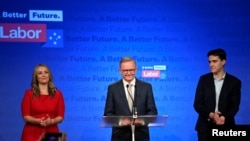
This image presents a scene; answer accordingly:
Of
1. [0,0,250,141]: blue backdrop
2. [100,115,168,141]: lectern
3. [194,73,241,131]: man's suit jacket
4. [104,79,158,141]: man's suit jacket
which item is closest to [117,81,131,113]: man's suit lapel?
[104,79,158,141]: man's suit jacket

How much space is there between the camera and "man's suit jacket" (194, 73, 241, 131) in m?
5.28

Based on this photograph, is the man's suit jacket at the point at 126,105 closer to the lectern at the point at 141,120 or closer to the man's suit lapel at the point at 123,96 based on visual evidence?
the man's suit lapel at the point at 123,96

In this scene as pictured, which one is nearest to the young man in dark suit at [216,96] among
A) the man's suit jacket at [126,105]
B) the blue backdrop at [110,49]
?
the man's suit jacket at [126,105]

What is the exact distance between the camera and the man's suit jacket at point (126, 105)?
4523 millimetres

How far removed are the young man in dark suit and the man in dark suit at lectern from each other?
0.97 meters

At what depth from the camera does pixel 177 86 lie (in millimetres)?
6699

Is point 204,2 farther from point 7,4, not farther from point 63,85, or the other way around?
point 7,4

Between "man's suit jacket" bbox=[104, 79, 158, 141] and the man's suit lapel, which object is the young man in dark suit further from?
the man's suit lapel

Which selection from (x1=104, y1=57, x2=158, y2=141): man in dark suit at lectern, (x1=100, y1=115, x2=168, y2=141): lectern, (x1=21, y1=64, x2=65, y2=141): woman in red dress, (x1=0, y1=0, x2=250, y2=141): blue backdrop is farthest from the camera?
(x1=0, y1=0, x2=250, y2=141): blue backdrop

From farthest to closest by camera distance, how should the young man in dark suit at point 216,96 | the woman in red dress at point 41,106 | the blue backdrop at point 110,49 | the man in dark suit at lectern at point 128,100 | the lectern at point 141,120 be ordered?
the blue backdrop at point 110,49
the young man in dark suit at point 216,96
the woman in red dress at point 41,106
the man in dark suit at lectern at point 128,100
the lectern at point 141,120

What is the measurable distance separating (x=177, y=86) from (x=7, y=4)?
2686 mm

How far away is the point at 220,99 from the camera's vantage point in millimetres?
5316

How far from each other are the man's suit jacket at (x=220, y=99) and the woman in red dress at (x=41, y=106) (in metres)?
1.62

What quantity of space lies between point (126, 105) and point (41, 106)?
39.8 inches
